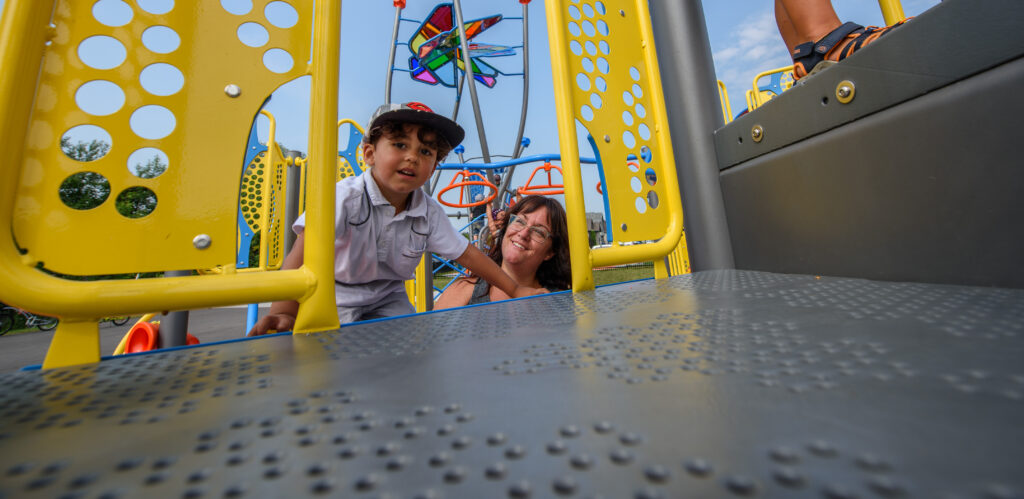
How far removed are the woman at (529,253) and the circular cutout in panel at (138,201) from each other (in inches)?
51.9

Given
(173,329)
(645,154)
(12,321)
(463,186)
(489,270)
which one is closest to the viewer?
(173,329)

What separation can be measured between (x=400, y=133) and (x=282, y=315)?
69 cm

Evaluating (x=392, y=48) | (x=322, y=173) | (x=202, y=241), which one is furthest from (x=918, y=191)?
(x=392, y=48)

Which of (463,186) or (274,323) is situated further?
(463,186)

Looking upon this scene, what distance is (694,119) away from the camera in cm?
138

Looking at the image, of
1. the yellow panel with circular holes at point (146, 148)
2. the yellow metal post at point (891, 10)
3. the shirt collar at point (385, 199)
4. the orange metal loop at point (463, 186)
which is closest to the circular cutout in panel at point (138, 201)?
the yellow panel with circular holes at point (146, 148)

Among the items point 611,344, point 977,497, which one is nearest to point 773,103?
point 611,344

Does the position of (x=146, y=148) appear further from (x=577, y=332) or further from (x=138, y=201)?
(x=577, y=332)

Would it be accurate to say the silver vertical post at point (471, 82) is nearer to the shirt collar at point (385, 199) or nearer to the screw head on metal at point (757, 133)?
the shirt collar at point (385, 199)

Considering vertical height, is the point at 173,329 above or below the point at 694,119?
below

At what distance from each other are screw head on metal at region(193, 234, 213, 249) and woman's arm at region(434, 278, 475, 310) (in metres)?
1.31

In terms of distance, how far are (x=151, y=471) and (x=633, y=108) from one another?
52.4 inches

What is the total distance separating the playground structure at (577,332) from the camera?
8.1 inches

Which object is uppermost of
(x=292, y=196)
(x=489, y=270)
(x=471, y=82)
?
(x=471, y=82)
